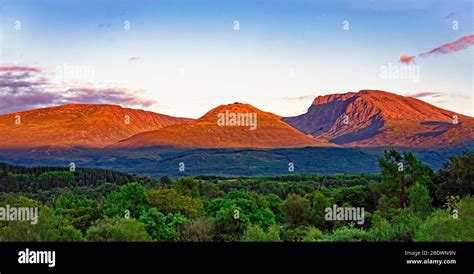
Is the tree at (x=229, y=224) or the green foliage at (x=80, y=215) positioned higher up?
the tree at (x=229, y=224)

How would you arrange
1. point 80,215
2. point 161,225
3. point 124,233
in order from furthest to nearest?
point 80,215 < point 161,225 < point 124,233

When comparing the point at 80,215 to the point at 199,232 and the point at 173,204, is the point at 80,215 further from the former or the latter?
the point at 199,232

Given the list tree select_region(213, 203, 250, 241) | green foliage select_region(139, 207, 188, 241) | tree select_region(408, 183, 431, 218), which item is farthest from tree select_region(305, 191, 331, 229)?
tree select_region(213, 203, 250, 241)

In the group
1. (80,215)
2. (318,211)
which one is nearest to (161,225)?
(80,215)

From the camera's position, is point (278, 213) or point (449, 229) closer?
point (449, 229)

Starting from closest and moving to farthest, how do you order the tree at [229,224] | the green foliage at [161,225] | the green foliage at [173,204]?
1. the tree at [229,224]
2. the green foliage at [161,225]
3. the green foliage at [173,204]

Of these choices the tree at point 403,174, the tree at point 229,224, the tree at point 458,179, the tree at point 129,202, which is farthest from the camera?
the tree at point 403,174
